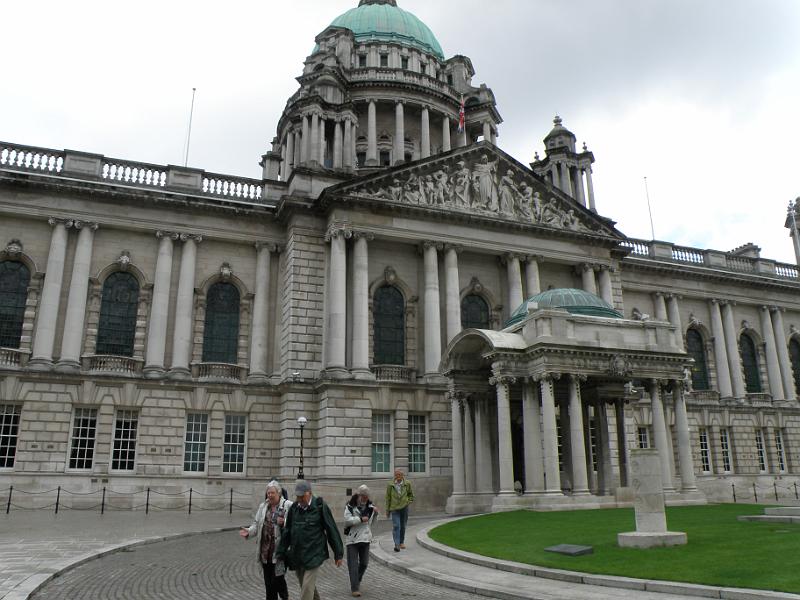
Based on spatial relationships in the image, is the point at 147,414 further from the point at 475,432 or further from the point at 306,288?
the point at 475,432

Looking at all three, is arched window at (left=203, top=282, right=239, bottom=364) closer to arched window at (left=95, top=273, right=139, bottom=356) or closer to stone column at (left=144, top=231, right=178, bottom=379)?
stone column at (left=144, top=231, right=178, bottom=379)

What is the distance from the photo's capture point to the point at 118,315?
33875 millimetres

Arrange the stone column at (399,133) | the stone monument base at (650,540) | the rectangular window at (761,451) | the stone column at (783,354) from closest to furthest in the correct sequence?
the stone monument base at (650,540), the rectangular window at (761,451), the stone column at (783,354), the stone column at (399,133)

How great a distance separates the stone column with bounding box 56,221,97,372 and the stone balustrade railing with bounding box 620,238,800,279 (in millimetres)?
32975

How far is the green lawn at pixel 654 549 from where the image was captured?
10625 mm

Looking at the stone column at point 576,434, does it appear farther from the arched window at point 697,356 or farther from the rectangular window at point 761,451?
the rectangular window at point 761,451

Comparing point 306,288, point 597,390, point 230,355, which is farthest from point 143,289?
point 597,390

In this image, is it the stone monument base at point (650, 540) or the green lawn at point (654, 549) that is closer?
the green lawn at point (654, 549)

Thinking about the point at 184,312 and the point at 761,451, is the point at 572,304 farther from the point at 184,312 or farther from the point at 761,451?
the point at 761,451

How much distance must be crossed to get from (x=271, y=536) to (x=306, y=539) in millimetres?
664

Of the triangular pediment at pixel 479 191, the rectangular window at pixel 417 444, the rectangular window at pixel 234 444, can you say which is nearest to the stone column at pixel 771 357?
the triangular pediment at pixel 479 191

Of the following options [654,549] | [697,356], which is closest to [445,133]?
[697,356]

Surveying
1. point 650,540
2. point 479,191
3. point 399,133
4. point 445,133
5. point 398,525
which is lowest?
point 650,540

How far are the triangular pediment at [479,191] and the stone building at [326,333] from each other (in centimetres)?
12
